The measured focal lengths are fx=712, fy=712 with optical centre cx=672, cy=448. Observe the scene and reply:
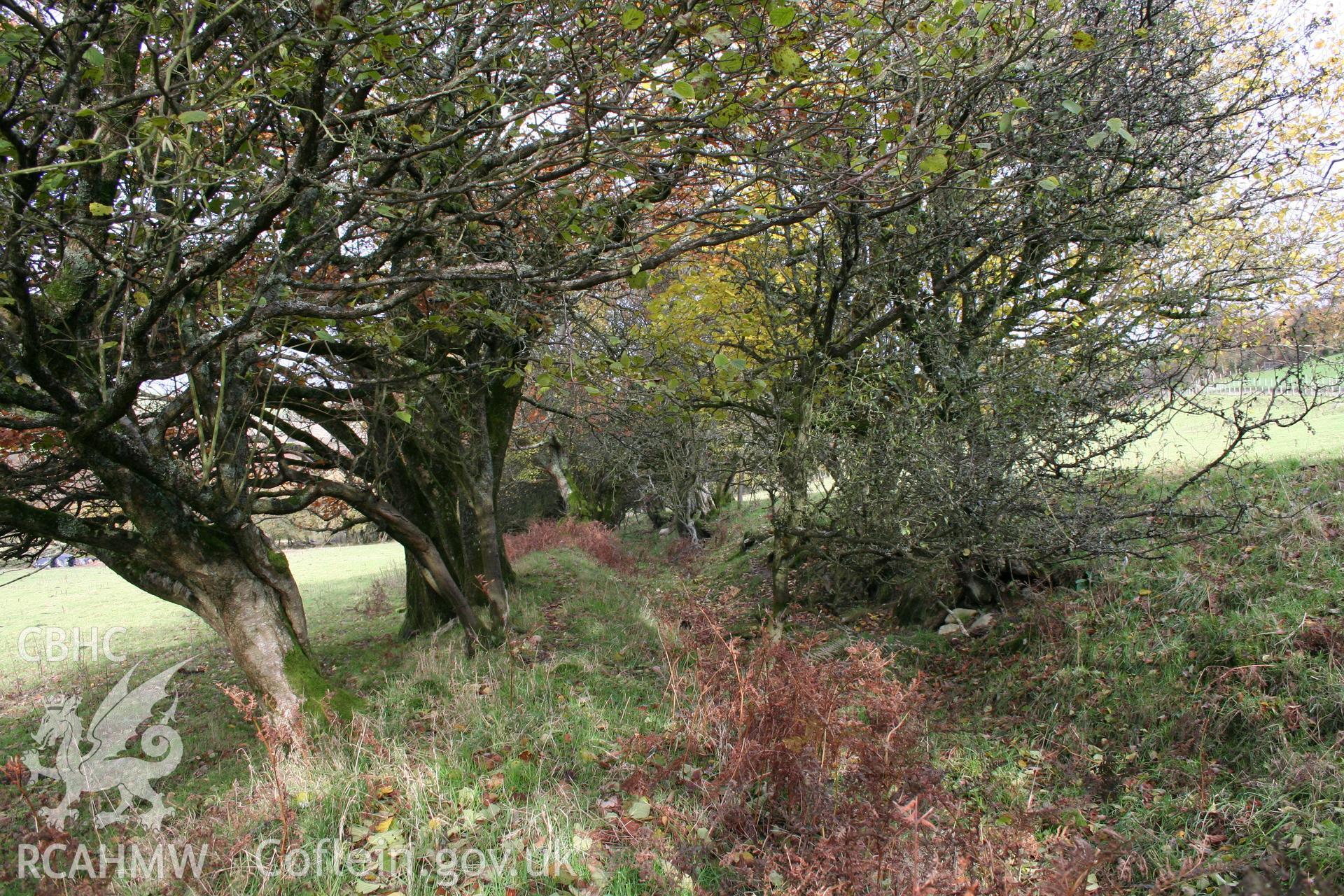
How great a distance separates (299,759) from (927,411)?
6.24 meters

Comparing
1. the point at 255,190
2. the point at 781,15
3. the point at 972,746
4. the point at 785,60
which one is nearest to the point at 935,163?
the point at 785,60

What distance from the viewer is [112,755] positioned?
19.6 feet

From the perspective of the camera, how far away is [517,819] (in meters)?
3.80

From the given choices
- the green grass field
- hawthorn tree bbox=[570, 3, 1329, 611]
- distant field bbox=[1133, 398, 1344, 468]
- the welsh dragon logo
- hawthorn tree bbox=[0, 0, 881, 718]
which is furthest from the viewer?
distant field bbox=[1133, 398, 1344, 468]

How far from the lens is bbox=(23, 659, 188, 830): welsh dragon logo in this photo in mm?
4934

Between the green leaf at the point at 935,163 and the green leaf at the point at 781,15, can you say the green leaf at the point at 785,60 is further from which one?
the green leaf at the point at 935,163

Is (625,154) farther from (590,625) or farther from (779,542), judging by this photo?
(590,625)

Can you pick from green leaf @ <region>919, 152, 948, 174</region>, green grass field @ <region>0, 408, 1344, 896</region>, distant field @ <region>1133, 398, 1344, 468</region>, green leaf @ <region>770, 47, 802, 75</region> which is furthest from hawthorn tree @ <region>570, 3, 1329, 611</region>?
green leaf @ <region>770, 47, 802, 75</region>

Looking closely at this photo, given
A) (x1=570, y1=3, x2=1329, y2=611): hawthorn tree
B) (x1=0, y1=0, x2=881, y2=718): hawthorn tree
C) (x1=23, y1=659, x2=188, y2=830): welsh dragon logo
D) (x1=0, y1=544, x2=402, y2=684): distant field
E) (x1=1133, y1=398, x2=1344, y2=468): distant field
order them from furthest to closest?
(x1=0, y1=544, x2=402, y2=684): distant field
(x1=1133, y1=398, x2=1344, y2=468): distant field
(x1=570, y1=3, x2=1329, y2=611): hawthorn tree
(x1=23, y1=659, x2=188, y2=830): welsh dragon logo
(x1=0, y1=0, x2=881, y2=718): hawthorn tree

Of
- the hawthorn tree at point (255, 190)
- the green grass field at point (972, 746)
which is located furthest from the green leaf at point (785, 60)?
the green grass field at point (972, 746)

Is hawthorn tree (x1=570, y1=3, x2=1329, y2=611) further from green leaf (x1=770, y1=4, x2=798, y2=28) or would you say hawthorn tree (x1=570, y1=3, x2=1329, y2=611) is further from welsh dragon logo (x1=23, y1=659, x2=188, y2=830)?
welsh dragon logo (x1=23, y1=659, x2=188, y2=830)

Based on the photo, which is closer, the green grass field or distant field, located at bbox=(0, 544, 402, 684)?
the green grass field

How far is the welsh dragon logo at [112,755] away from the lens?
16.2ft

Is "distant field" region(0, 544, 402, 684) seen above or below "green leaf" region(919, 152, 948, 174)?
below
